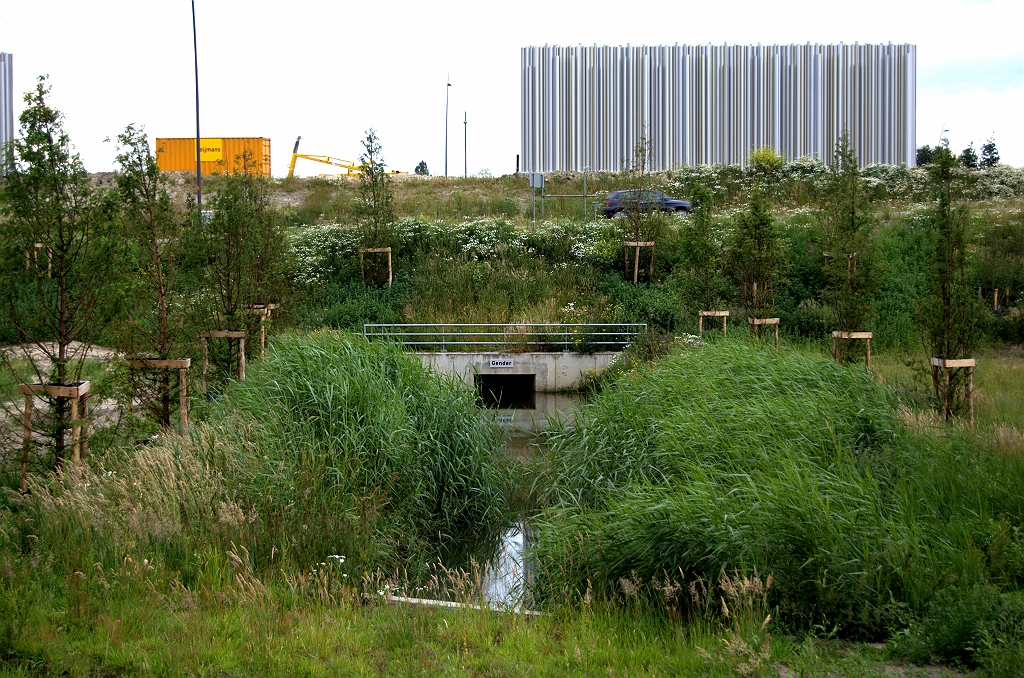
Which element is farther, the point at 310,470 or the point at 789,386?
the point at 789,386

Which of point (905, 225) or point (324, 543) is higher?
point (905, 225)

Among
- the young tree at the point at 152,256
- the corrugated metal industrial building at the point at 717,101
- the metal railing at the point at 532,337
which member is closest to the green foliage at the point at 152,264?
the young tree at the point at 152,256

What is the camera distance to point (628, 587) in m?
6.32

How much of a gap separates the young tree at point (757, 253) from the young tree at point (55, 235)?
39.4 feet

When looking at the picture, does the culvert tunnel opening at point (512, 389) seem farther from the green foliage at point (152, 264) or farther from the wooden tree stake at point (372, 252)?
the green foliage at point (152, 264)

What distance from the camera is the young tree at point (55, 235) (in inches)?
346

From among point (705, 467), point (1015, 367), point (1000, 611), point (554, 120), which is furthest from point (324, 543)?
point (554, 120)

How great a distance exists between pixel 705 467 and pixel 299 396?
495 centimetres

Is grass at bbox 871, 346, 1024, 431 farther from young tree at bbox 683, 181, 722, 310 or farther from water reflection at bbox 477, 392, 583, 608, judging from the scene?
water reflection at bbox 477, 392, 583, 608

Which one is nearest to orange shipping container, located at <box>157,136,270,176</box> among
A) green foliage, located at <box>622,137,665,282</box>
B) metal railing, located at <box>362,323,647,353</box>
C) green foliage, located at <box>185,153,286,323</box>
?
green foliage, located at <box>622,137,665,282</box>

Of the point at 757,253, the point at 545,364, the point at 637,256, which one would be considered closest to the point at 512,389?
the point at 545,364

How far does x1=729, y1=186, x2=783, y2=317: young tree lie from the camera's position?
692 inches

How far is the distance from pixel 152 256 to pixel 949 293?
10.4 m

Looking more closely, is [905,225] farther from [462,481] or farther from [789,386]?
[462,481]
